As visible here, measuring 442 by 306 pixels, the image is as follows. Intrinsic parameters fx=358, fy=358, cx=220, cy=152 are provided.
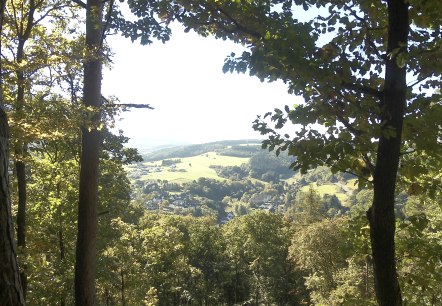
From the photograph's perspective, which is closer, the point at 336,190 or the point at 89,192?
the point at 89,192

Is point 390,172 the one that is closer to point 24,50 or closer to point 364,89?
point 364,89

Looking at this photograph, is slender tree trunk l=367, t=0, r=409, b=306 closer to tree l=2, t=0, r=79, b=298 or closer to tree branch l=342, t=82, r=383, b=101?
tree branch l=342, t=82, r=383, b=101

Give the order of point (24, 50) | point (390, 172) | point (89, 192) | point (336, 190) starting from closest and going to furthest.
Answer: point (390, 172)
point (89, 192)
point (24, 50)
point (336, 190)

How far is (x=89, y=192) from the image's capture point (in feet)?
21.1

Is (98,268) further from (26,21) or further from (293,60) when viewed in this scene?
(293,60)

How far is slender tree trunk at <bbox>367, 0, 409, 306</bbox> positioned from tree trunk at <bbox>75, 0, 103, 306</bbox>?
4552mm

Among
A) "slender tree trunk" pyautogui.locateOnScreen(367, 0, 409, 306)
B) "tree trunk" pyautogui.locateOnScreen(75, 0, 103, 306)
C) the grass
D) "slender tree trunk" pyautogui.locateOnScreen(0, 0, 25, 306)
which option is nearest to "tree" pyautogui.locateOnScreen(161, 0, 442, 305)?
"slender tree trunk" pyautogui.locateOnScreen(367, 0, 409, 306)

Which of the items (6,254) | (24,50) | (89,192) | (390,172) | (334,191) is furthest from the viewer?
(334,191)

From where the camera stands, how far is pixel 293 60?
3.25 m

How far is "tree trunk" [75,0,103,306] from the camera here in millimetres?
6195

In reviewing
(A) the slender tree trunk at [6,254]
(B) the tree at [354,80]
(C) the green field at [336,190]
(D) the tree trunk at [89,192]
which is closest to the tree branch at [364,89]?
(B) the tree at [354,80]

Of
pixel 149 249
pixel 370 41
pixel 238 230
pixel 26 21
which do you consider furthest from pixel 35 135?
pixel 238 230

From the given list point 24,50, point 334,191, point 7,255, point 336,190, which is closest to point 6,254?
point 7,255

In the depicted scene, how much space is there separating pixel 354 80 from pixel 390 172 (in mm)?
967
